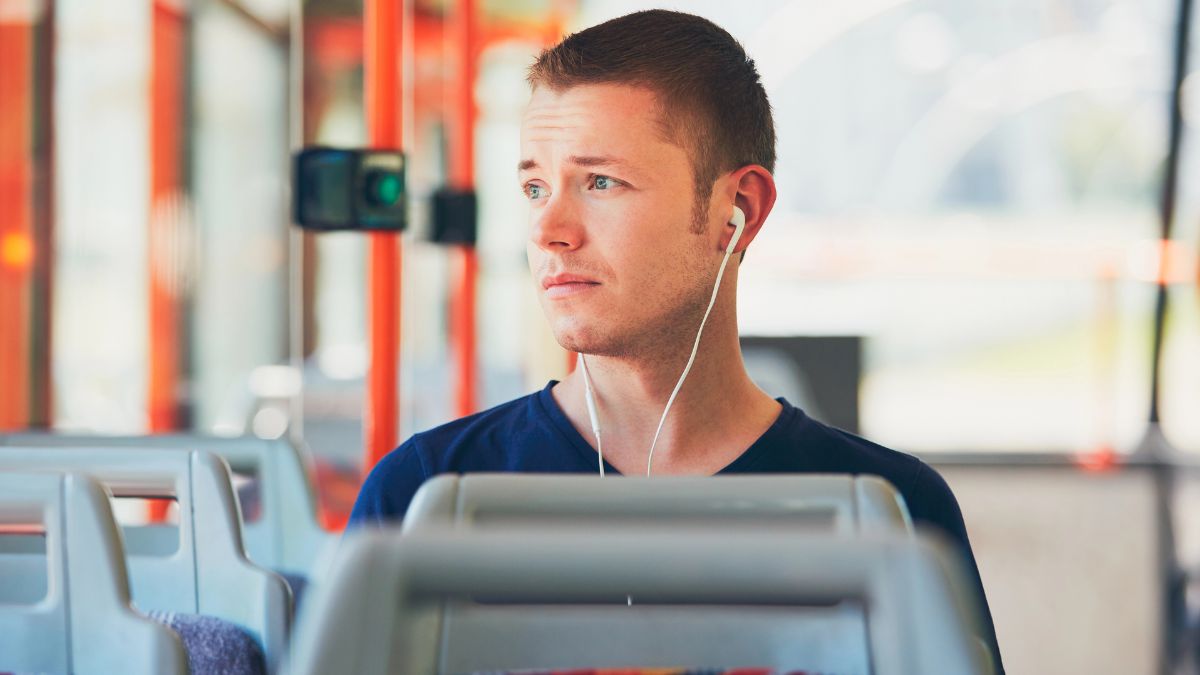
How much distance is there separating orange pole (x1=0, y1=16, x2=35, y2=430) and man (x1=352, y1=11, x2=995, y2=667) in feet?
8.27

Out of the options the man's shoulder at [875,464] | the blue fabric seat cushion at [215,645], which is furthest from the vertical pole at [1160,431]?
the blue fabric seat cushion at [215,645]

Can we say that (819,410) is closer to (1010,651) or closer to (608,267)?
(1010,651)

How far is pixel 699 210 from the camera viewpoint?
1.37 metres

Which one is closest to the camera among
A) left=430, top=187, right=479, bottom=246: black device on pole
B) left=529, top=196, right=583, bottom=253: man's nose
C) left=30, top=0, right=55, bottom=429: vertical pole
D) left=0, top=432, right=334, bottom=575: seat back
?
left=529, top=196, right=583, bottom=253: man's nose

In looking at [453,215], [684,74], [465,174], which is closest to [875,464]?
[684,74]

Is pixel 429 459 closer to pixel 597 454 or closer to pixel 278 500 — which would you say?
pixel 597 454

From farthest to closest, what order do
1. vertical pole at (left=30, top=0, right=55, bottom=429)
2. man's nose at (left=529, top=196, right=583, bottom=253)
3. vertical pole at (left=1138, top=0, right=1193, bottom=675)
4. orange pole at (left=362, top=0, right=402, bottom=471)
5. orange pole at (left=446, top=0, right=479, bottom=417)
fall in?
vertical pole at (left=1138, top=0, right=1193, bottom=675), orange pole at (left=446, top=0, right=479, bottom=417), vertical pole at (left=30, top=0, right=55, bottom=429), orange pole at (left=362, top=0, right=402, bottom=471), man's nose at (left=529, top=196, right=583, bottom=253)

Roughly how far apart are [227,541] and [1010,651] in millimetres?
4341

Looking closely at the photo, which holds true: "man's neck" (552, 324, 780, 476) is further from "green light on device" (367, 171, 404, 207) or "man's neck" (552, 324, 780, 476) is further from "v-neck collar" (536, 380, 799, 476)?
"green light on device" (367, 171, 404, 207)

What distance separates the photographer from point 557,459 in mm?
1298

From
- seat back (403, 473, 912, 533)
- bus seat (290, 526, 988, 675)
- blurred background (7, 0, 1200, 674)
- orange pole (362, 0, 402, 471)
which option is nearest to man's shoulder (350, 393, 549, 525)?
seat back (403, 473, 912, 533)

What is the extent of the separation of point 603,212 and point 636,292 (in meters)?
0.08

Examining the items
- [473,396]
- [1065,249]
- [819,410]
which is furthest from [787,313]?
[473,396]

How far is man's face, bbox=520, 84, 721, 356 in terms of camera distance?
1292 millimetres
